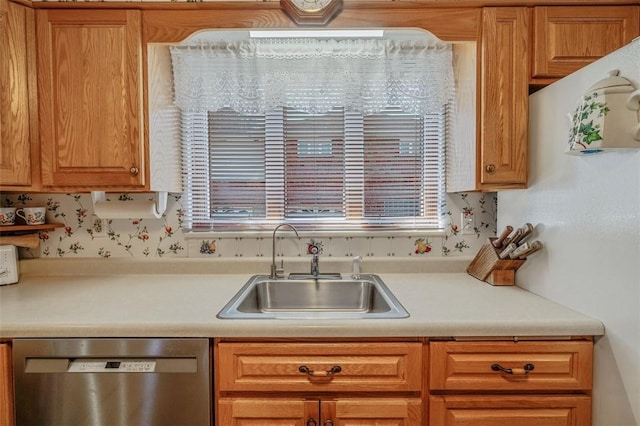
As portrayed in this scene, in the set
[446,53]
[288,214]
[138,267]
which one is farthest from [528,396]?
[138,267]

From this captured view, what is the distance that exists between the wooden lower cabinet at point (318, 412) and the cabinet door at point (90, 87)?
3.21 feet

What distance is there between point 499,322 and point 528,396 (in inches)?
9.9

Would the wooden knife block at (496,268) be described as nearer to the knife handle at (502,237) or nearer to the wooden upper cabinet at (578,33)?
the knife handle at (502,237)

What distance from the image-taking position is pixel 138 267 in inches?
69.4

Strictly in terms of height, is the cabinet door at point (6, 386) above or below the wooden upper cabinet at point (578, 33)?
below

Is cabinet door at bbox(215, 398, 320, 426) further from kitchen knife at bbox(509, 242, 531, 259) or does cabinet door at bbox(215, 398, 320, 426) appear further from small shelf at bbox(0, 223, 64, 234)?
small shelf at bbox(0, 223, 64, 234)

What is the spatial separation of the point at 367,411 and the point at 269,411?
0.99ft

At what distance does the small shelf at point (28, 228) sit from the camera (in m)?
1.59

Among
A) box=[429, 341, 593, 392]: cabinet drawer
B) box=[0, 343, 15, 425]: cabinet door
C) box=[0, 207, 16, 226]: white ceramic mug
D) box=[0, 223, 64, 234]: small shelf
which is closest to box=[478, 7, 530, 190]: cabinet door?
box=[429, 341, 593, 392]: cabinet drawer

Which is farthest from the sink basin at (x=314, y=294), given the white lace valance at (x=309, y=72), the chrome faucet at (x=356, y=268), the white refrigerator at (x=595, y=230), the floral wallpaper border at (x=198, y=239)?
the white lace valance at (x=309, y=72)

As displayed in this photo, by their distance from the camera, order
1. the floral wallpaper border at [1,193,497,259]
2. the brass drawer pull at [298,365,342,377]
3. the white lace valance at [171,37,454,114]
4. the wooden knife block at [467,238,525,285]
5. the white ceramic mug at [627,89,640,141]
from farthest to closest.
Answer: the floral wallpaper border at [1,193,497,259], the white lace valance at [171,37,454,114], the wooden knife block at [467,238,525,285], the brass drawer pull at [298,365,342,377], the white ceramic mug at [627,89,640,141]

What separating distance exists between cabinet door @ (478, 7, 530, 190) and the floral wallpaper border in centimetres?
43

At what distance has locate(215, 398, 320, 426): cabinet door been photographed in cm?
110

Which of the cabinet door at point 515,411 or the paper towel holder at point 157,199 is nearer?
the cabinet door at point 515,411
